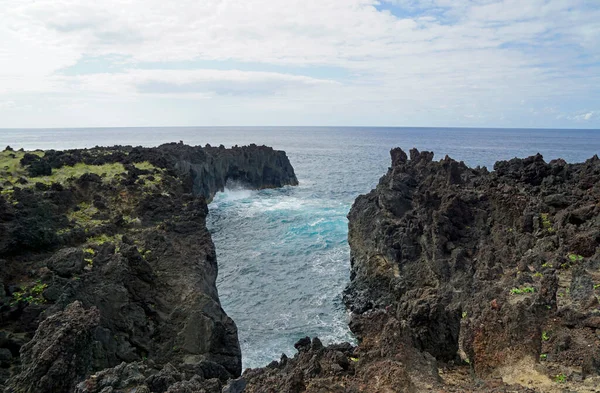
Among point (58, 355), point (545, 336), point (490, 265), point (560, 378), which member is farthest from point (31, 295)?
Result: point (490, 265)

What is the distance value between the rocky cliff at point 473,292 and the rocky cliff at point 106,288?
4.25 meters

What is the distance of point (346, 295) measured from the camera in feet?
116

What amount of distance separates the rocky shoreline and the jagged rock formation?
0.08 meters

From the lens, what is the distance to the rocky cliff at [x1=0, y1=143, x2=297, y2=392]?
35.4 feet

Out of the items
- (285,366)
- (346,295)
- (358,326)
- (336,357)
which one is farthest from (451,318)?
(346,295)

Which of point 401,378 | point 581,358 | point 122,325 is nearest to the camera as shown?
point 401,378

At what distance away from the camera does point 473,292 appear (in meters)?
20.1

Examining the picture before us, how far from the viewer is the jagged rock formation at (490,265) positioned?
39.8 ft

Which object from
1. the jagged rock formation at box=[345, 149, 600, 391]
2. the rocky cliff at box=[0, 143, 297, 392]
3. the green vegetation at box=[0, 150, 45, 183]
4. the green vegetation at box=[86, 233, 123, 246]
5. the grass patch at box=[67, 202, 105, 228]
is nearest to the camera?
the rocky cliff at box=[0, 143, 297, 392]

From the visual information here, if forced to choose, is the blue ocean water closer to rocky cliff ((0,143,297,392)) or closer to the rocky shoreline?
the rocky shoreline

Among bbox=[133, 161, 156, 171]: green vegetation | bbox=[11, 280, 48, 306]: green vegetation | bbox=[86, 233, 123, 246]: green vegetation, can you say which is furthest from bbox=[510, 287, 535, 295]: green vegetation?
bbox=[133, 161, 156, 171]: green vegetation

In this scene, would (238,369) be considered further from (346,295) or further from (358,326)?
(346,295)

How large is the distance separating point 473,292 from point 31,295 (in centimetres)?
1853

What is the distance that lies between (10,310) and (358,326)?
39.8ft
